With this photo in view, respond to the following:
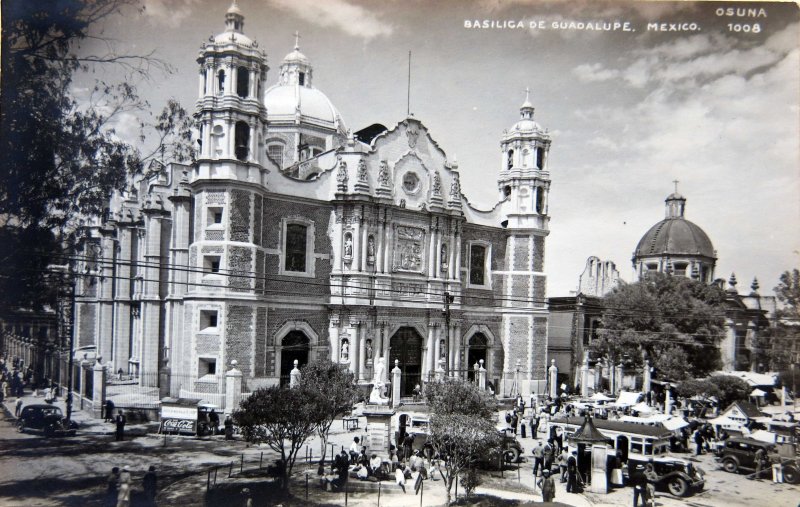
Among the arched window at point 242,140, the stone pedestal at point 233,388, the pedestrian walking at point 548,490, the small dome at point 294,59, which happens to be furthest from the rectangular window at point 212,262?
the small dome at point 294,59

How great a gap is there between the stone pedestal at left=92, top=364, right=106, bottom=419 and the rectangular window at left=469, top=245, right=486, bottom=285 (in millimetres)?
17389

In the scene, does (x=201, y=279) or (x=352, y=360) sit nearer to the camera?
(x=201, y=279)

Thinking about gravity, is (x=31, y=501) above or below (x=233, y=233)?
below

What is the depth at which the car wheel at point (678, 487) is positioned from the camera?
15.9m

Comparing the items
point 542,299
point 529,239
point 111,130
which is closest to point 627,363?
point 542,299

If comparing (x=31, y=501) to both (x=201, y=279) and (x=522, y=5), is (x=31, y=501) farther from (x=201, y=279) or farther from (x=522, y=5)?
(x=522, y=5)

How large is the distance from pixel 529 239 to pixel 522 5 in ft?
56.1

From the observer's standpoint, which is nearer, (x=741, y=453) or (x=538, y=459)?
(x=538, y=459)

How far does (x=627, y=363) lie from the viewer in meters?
32.0

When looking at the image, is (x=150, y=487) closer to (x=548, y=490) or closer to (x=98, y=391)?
(x=98, y=391)

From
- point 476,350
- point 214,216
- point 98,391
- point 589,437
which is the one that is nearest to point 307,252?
point 214,216

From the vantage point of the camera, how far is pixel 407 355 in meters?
28.1

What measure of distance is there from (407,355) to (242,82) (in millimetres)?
14017

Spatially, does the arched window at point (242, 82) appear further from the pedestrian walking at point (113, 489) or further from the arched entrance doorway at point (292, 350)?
the pedestrian walking at point (113, 489)
